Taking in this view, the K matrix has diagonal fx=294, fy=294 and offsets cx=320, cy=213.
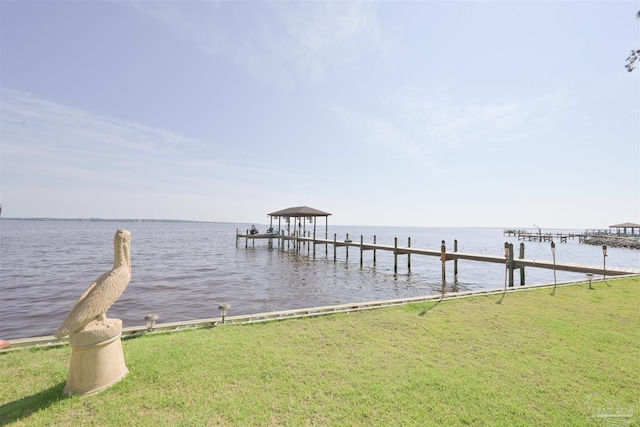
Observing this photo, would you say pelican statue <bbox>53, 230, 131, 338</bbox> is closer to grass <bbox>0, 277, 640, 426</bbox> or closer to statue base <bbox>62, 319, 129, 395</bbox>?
statue base <bbox>62, 319, 129, 395</bbox>

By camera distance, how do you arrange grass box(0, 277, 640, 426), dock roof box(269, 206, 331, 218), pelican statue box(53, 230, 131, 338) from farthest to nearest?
dock roof box(269, 206, 331, 218) → pelican statue box(53, 230, 131, 338) → grass box(0, 277, 640, 426)

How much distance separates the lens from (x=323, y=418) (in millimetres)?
3293

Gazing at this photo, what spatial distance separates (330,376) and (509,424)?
2157 millimetres

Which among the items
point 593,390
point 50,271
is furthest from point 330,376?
point 50,271

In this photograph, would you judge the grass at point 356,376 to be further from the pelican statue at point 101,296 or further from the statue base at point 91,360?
the pelican statue at point 101,296

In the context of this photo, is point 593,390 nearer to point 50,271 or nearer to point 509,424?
point 509,424

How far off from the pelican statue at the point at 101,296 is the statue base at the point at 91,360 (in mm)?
133

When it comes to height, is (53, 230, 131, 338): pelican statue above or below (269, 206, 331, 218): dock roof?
below

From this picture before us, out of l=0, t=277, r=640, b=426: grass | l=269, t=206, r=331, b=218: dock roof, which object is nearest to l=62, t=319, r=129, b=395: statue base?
l=0, t=277, r=640, b=426: grass

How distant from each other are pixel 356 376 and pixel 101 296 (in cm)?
364

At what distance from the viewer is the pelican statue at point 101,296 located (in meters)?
3.64

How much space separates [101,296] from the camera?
3.86 meters

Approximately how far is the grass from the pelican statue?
3.02ft

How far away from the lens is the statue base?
3.71 m
